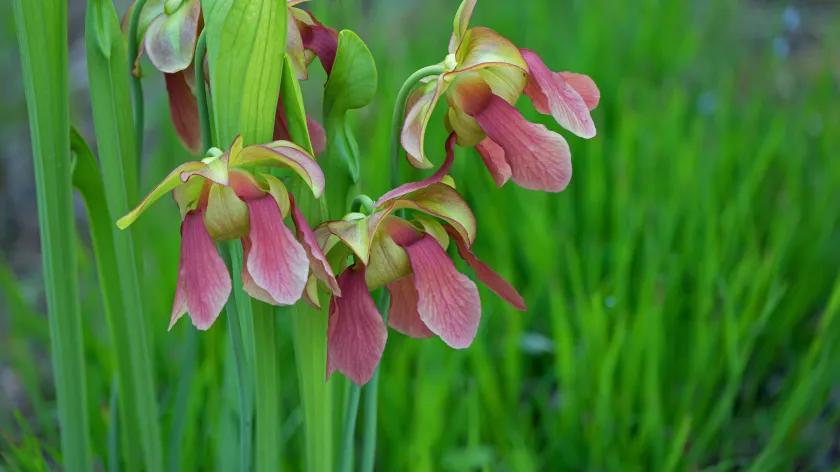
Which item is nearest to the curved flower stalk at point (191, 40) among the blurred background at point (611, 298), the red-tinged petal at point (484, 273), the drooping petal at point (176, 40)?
the drooping petal at point (176, 40)

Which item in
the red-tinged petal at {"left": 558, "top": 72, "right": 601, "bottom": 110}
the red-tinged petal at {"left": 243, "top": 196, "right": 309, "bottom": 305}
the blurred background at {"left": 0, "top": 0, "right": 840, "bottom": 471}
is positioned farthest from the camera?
the blurred background at {"left": 0, "top": 0, "right": 840, "bottom": 471}

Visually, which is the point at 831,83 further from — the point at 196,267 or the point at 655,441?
the point at 196,267

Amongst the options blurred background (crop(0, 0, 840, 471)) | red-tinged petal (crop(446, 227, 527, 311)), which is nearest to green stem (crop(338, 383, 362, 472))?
blurred background (crop(0, 0, 840, 471))

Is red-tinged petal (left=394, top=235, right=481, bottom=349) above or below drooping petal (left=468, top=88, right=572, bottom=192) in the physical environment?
below

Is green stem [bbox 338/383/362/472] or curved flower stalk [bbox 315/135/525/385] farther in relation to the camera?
green stem [bbox 338/383/362/472]

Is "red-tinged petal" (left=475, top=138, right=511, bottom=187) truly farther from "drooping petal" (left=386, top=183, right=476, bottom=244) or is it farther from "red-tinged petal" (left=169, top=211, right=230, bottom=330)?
"red-tinged petal" (left=169, top=211, right=230, bottom=330)

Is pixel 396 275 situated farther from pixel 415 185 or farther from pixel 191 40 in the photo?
pixel 191 40

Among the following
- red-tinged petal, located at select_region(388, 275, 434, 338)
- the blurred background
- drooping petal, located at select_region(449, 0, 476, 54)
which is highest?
drooping petal, located at select_region(449, 0, 476, 54)

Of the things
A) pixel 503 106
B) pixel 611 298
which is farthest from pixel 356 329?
pixel 611 298
